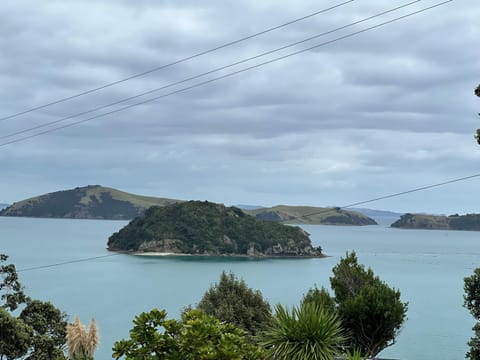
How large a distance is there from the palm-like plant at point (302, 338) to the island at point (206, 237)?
122 meters

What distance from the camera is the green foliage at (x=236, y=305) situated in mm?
21234

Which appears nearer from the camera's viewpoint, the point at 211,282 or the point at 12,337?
the point at 12,337

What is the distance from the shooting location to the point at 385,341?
18297 mm

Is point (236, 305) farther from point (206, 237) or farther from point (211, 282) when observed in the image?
point (206, 237)

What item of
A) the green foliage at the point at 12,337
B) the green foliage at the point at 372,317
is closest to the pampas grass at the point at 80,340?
the green foliage at the point at 12,337

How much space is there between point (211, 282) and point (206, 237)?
58.1 m

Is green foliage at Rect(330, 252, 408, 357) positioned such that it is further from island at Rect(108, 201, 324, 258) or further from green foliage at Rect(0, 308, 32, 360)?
island at Rect(108, 201, 324, 258)

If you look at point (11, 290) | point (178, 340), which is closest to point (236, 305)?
point (11, 290)

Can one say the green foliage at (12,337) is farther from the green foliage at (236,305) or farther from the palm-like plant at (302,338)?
the palm-like plant at (302,338)

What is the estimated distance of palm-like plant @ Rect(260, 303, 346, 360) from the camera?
35.1ft

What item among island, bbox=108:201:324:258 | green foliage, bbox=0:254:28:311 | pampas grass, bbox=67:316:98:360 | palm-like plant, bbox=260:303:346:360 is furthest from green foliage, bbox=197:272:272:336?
island, bbox=108:201:324:258

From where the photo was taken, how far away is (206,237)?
447 ft

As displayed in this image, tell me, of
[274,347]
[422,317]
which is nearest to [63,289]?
[422,317]

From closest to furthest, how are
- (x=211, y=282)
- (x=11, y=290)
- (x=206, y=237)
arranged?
1. (x=11, y=290)
2. (x=211, y=282)
3. (x=206, y=237)
